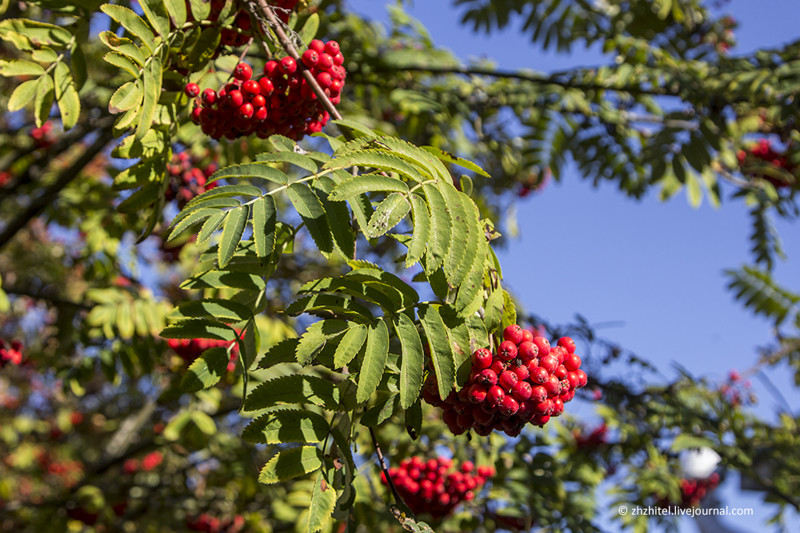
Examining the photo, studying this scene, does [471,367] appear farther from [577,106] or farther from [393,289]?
[577,106]

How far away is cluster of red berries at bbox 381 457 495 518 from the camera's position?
10.1 ft

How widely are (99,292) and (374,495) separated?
2019 millimetres

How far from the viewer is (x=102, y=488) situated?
554 cm

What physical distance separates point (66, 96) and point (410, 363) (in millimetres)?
1625

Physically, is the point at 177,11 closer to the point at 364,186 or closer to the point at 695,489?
the point at 364,186

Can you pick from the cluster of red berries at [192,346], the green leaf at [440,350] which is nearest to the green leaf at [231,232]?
the green leaf at [440,350]

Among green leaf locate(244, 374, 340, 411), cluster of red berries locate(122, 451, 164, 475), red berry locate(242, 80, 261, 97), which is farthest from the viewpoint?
cluster of red berries locate(122, 451, 164, 475)

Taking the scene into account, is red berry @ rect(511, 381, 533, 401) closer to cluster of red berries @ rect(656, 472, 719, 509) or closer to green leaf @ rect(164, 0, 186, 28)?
green leaf @ rect(164, 0, 186, 28)

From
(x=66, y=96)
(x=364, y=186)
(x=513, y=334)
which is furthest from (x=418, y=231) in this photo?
(x=66, y=96)

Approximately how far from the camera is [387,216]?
147 centimetres

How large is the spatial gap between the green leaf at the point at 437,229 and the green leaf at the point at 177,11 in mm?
995

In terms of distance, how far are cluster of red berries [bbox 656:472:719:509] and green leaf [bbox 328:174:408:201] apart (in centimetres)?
467

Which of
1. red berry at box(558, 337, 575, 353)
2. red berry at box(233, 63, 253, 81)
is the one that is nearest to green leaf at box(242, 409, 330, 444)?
red berry at box(558, 337, 575, 353)

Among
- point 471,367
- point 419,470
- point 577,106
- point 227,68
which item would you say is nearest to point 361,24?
point 577,106
